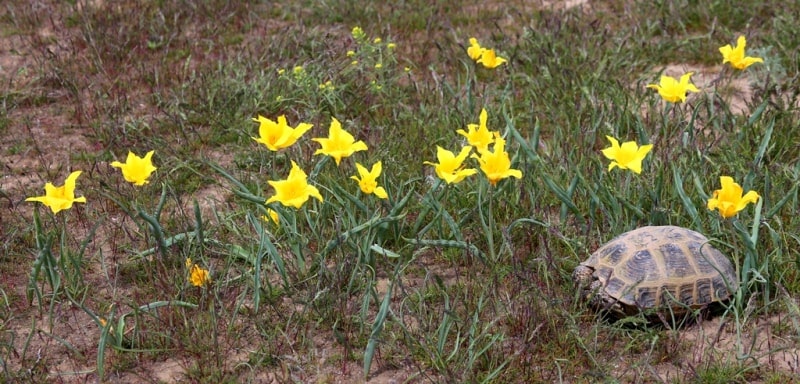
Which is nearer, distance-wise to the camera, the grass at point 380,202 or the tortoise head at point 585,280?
the grass at point 380,202

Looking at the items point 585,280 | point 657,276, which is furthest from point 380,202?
point 657,276

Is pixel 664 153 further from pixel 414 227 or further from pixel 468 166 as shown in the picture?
pixel 414 227

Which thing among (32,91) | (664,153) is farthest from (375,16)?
(664,153)

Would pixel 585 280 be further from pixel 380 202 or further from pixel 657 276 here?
pixel 380 202

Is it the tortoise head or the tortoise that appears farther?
the tortoise head

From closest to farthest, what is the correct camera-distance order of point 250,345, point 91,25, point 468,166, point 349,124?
point 250,345 → point 468,166 → point 349,124 → point 91,25
